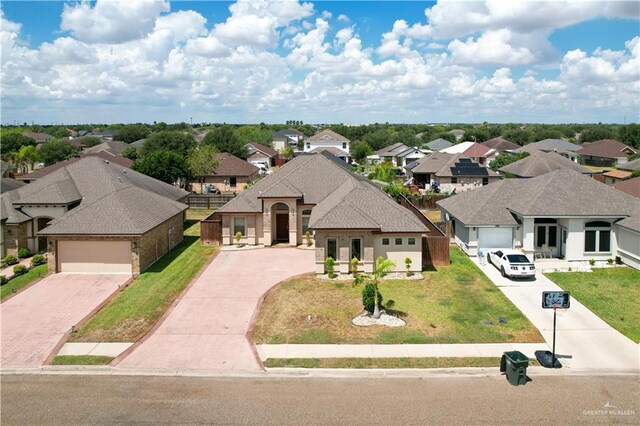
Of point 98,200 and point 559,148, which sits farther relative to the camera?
point 559,148

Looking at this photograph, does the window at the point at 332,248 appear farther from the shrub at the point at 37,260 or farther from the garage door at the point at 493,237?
the shrub at the point at 37,260

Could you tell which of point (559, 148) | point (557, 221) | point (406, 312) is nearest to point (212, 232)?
point (406, 312)

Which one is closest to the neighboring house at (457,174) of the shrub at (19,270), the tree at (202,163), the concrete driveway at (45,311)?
the tree at (202,163)

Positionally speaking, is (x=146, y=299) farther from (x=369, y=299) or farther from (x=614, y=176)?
(x=614, y=176)

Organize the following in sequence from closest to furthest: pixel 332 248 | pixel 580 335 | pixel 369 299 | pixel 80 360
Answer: pixel 80 360 < pixel 580 335 < pixel 369 299 < pixel 332 248

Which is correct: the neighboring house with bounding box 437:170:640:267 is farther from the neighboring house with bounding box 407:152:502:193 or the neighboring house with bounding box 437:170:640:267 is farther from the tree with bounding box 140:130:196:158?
the tree with bounding box 140:130:196:158

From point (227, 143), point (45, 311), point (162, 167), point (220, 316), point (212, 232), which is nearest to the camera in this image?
point (220, 316)
